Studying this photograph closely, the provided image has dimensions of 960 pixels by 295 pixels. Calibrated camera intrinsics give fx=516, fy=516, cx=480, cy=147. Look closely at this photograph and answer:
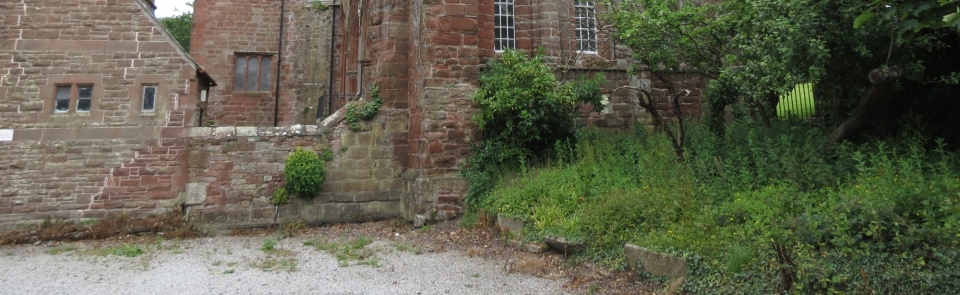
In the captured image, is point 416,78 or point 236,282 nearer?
point 236,282

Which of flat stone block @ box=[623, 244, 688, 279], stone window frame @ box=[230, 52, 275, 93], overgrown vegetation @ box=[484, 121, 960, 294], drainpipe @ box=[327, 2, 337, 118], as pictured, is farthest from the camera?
drainpipe @ box=[327, 2, 337, 118]

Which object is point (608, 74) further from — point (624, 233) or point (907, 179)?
point (907, 179)

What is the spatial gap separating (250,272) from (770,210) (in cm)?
590

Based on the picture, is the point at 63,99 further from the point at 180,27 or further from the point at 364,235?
the point at 180,27

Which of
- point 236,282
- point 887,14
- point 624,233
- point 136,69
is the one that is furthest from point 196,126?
point 887,14

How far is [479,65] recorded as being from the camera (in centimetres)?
977

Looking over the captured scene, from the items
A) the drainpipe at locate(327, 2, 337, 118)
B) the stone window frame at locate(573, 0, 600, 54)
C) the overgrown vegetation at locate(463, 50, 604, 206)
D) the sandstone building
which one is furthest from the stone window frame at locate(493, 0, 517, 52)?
the drainpipe at locate(327, 2, 337, 118)

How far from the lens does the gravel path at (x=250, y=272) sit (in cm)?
564

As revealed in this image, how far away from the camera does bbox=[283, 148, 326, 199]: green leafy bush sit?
9.56 meters

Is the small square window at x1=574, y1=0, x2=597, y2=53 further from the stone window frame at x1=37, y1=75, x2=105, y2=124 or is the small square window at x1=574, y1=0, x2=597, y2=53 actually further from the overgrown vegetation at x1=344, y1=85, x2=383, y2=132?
the stone window frame at x1=37, y1=75, x2=105, y2=124

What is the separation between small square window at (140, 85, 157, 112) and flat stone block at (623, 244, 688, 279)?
894cm

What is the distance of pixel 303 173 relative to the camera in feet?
31.3

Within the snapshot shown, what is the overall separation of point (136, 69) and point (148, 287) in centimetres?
549

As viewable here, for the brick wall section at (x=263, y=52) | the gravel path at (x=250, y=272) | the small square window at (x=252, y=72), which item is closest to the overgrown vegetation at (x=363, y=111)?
the gravel path at (x=250, y=272)
